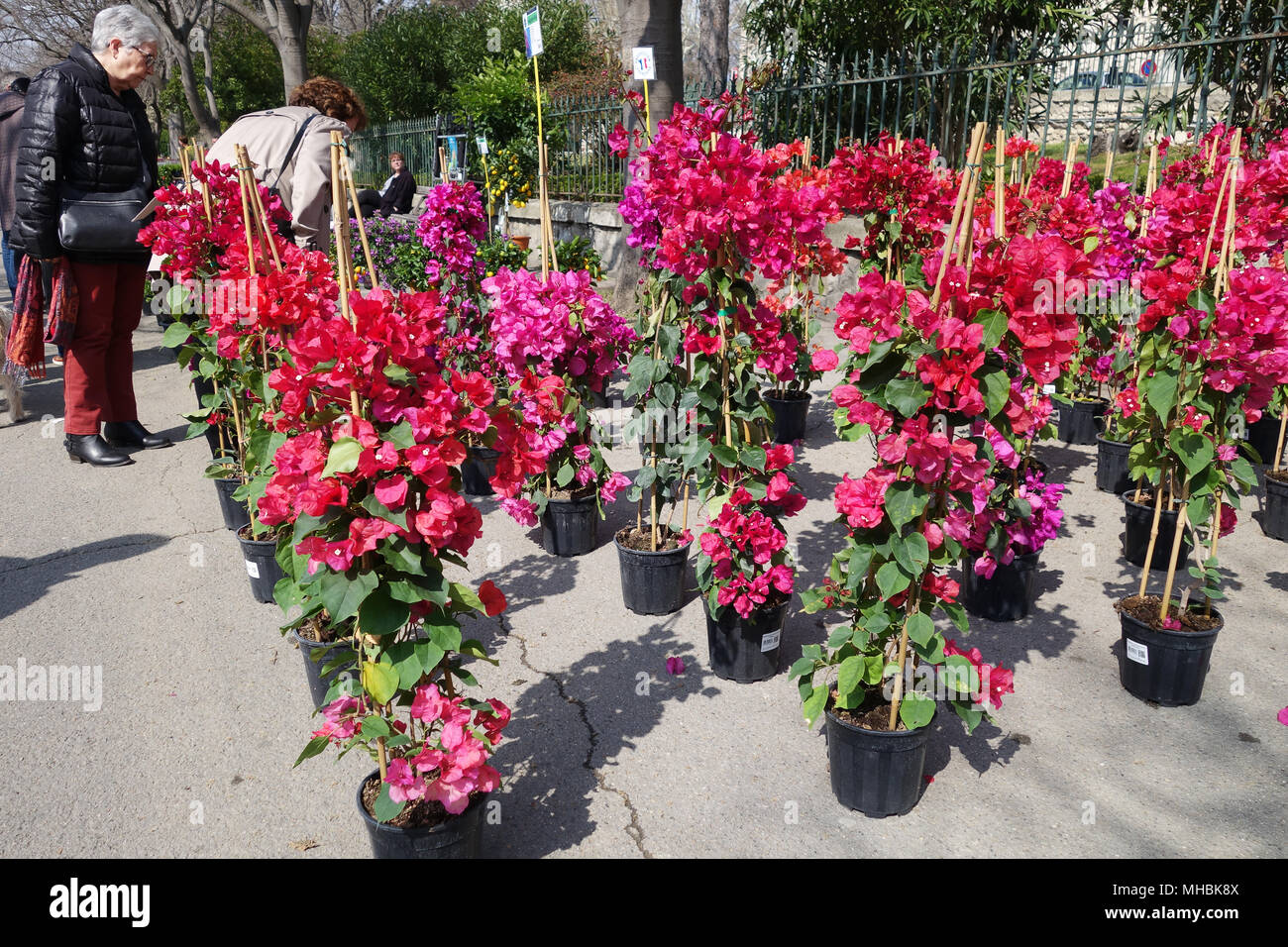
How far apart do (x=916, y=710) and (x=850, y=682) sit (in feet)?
0.64

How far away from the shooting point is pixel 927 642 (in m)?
2.33

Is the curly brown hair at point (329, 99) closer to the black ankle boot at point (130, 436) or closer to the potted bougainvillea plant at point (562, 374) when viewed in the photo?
the potted bougainvillea plant at point (562, 374)

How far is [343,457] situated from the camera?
1.77m

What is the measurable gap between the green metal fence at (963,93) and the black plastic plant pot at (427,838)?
5420mm

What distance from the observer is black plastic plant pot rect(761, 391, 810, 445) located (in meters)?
5.52

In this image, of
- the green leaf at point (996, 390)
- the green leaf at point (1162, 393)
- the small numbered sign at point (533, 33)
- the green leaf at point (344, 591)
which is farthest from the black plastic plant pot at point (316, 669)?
the small numbered sign at point (533, 33)

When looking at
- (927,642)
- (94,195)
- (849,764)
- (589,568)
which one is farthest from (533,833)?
(94,195)

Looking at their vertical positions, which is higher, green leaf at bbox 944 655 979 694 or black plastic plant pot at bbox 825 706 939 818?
green leaf at bbox 944 655 979 694

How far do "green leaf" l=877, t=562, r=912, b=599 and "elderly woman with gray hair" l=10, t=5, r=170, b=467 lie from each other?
455 cm

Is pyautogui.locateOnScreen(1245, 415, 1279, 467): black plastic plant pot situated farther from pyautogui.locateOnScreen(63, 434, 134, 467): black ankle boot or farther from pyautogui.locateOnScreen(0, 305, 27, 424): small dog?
pyautogui.locateOnScreen(0, 305, 27, 424): small dog

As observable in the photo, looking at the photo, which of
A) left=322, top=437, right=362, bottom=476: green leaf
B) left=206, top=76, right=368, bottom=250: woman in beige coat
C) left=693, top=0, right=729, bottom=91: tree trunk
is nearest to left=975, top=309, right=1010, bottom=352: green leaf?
left=322, top=437, right=362, bottom=476: green leaf

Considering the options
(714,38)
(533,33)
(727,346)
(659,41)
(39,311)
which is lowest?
(39,311)

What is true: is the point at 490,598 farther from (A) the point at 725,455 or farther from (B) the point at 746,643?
(B) the point at 746,643

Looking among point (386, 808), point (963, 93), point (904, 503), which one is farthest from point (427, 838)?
point (963, 93)
